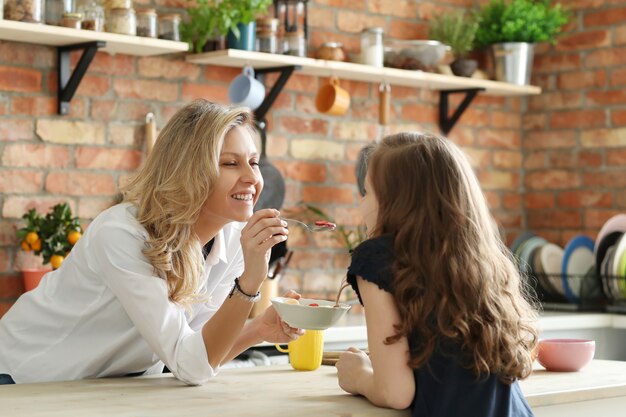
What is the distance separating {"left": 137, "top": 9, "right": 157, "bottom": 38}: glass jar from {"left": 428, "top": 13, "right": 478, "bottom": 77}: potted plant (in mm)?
1353

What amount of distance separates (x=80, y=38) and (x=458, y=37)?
1668 millimetres

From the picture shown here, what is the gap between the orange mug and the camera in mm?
3805

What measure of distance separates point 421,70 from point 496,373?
240cm

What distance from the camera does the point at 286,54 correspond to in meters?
3.67

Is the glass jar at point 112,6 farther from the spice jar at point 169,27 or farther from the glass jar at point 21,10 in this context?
the glass jar at point 21,10

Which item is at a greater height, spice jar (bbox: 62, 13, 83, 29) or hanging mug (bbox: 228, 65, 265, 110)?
spice jar (bbox: 62, 13, 83, 29)

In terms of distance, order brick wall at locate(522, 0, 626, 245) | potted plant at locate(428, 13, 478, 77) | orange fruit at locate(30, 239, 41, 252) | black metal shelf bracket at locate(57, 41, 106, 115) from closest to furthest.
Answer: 1. orange fruit at locate(30, 239, 41, 252)
2. black metal shelf bracket at locate(57, 41, 106, 115)
3. potted plant at locate(428, 13, 478, 77)
4. brick wall at locate(522, 0, 626, 245)

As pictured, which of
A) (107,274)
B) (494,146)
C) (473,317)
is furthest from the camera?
(494,146)

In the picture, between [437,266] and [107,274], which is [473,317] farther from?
[107,274]

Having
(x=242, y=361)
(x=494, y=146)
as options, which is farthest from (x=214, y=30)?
(x=494, y=146)

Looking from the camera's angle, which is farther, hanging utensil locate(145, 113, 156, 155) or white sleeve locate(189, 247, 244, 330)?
hanging utensil locate(145, 113, 156, 155)

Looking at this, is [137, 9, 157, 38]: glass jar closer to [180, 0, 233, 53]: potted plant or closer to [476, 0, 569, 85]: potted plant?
[180, 0, 233, 53]: potted plant

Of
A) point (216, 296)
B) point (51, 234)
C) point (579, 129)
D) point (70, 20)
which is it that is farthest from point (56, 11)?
point (579, 129)

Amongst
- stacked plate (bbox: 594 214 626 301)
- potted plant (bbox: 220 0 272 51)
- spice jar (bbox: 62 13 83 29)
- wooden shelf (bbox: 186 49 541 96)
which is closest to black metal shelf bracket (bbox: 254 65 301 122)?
wooden shelf (bbox: 186 49 541 96)
